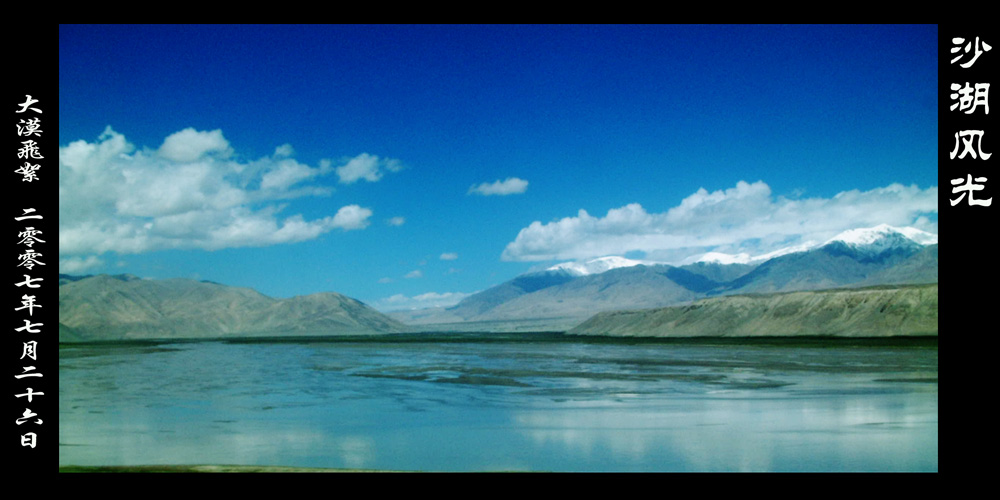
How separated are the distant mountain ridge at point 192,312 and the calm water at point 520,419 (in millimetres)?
87222

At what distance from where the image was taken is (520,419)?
2069 centimetres

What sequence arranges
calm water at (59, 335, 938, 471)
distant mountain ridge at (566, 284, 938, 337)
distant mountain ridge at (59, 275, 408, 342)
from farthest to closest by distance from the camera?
distant mountain ridge at (59, 275, 408, 342)
distant mountain ridge at (566, 284, 938, 337)
calm water at (59, 335, 938, 471)

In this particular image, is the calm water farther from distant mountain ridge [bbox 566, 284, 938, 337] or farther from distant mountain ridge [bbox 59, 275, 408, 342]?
distant mountain ridge [bbox 59, 275, 408, 342]

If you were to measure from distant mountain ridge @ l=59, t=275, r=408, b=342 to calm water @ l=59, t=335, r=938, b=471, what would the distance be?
286ft

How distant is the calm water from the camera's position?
50.7 feet

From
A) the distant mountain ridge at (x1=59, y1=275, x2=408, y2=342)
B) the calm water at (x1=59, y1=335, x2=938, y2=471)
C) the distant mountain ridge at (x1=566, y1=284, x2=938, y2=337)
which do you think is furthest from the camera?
the distant mountain ridge at (x1=59, y1=275, x2=408, y2=342)

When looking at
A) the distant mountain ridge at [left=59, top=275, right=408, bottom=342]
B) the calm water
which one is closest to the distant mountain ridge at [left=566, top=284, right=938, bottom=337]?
the calm water

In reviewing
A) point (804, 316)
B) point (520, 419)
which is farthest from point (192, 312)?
point (520, 419)

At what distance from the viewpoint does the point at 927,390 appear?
26375mm

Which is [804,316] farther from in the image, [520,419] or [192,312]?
[192,312]

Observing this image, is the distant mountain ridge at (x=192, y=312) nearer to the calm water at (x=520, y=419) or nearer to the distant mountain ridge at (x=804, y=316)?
the distant mountain ridge at (x=804, y=316)

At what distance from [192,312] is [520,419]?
449 ft
